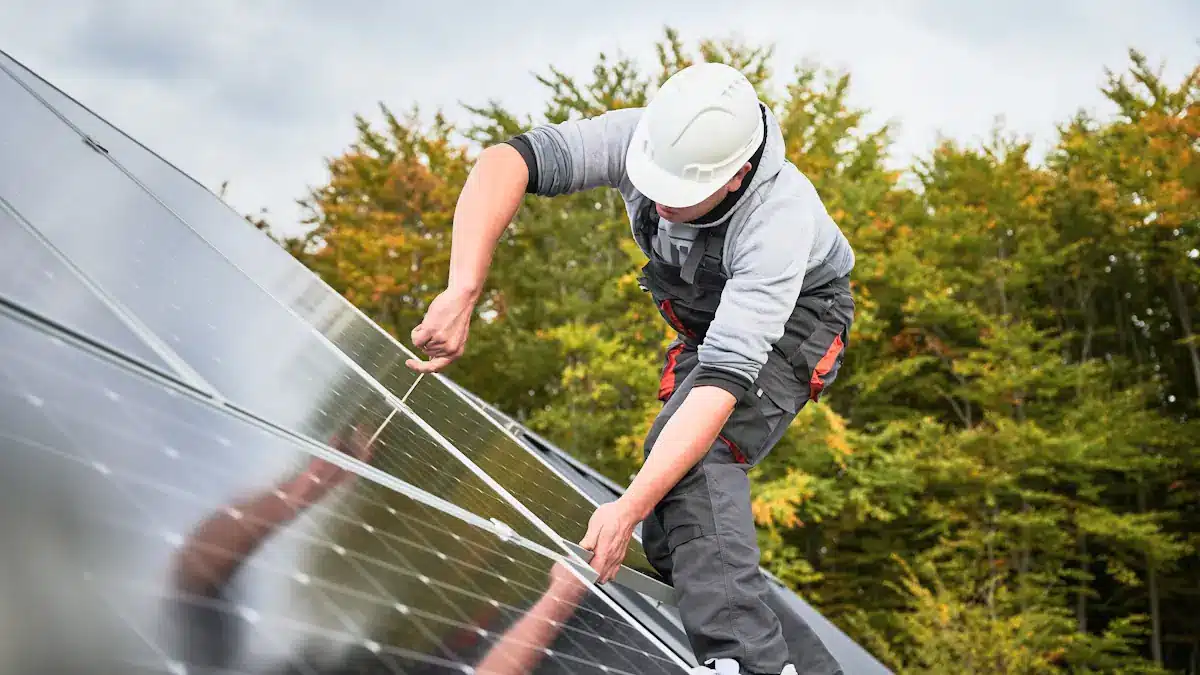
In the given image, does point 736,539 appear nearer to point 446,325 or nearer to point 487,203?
point 446,325

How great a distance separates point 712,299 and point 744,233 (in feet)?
1.33

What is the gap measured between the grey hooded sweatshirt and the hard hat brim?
9 cm

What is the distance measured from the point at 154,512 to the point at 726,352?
5.92 feet

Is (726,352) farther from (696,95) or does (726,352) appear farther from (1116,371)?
(1116,371)

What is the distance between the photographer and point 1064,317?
28.0m

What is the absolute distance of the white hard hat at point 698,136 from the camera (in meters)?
2.66

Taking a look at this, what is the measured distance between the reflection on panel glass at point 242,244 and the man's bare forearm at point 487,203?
2.45ft

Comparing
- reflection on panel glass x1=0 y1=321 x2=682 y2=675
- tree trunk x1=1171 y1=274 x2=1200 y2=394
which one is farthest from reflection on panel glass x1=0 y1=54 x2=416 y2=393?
tree trunk x1=1171 y1=274 x2=1200 y2=394

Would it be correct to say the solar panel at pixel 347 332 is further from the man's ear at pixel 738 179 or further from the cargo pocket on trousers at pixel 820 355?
the man's ear at pixel 738 179

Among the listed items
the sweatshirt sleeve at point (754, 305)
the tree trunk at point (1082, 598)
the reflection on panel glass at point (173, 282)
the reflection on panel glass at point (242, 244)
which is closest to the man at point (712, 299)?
the sweatshirt sleeve at point (754, 305)

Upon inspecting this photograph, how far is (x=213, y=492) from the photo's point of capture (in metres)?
1.10

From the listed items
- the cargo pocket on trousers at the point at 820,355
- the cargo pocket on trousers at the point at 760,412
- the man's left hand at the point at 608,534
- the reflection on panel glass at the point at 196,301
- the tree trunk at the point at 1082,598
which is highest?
the tree trunk at the point at 1082,598

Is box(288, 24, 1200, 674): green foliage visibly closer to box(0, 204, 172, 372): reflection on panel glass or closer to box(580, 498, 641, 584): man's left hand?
box(580, 498, 641, 584): man's left hand

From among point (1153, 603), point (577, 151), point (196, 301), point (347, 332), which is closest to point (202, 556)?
point (196, 301)
